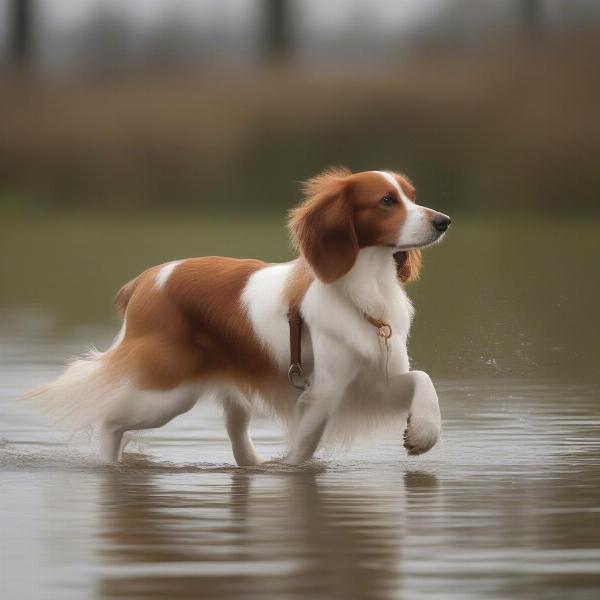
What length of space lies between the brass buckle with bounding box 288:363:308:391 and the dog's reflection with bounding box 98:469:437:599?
0.39m

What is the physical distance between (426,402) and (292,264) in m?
0.99

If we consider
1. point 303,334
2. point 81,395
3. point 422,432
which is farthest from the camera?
point 81,395

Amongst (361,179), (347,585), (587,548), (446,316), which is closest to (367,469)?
(361,179)

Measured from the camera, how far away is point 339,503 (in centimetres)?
852

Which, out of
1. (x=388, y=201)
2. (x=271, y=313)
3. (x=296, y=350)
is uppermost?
(x=388, y=201)

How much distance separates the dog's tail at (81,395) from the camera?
10.1 m

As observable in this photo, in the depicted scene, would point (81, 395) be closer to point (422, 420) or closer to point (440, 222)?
point (422, 420)

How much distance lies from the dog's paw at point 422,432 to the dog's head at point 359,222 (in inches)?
28.6

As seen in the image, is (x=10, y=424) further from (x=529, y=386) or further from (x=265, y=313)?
(x=529, y=386)

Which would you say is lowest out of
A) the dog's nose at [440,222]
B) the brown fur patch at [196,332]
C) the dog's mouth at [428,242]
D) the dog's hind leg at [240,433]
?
the dog's hind leg at [240,433]

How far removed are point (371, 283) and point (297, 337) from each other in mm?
404

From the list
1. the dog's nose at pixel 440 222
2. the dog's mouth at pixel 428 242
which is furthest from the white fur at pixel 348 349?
the dog's nose at pixel 440 222

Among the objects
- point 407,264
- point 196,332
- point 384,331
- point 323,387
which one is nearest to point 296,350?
point 323,387

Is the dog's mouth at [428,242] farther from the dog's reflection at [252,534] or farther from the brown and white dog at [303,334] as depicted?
the dog's reflection at [252,534]
